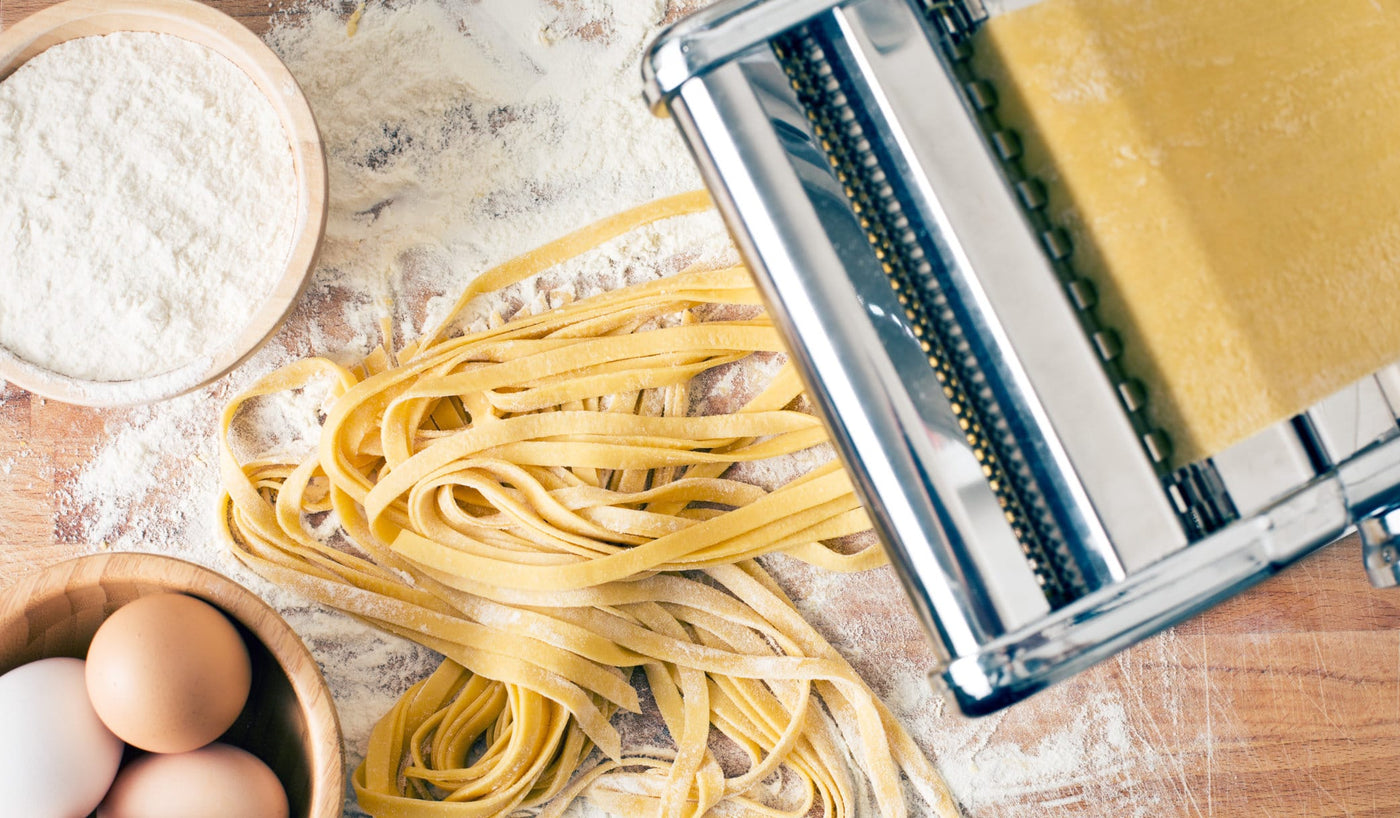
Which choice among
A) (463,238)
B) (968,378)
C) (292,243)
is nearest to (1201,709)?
(968,378)

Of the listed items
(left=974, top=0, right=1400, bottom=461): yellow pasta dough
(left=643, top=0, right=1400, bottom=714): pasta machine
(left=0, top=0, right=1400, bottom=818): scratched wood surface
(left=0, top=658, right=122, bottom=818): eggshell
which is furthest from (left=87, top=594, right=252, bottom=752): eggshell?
(left=974, top=0, right=1400, bottom=461): yellow pasta dough

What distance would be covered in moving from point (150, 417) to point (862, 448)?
2.66 ft

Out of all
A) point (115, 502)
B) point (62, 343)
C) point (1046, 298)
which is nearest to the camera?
point (1046, 298)

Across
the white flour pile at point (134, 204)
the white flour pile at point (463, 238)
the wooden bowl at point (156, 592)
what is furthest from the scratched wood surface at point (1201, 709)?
the wooden bowl at point (156, 592)

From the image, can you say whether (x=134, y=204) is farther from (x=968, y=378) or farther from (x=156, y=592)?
(x=968, y=378)

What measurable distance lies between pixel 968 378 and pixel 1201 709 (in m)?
0.66

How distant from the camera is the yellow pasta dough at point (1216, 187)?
1.75ft

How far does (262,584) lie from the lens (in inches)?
37.9

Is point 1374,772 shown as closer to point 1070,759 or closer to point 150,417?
point 1070,759

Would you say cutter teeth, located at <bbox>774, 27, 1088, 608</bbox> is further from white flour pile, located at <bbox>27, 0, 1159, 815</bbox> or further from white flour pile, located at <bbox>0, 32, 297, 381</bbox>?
white flour pile, located at <bbox>0, 32, 297, 381</bbox>

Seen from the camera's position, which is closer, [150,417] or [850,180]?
[850,180]

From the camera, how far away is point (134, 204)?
0.87 metres

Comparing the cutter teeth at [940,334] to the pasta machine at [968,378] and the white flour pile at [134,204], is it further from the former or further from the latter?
the white flour pile at [134,204]

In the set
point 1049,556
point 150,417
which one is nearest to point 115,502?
point 150,417
